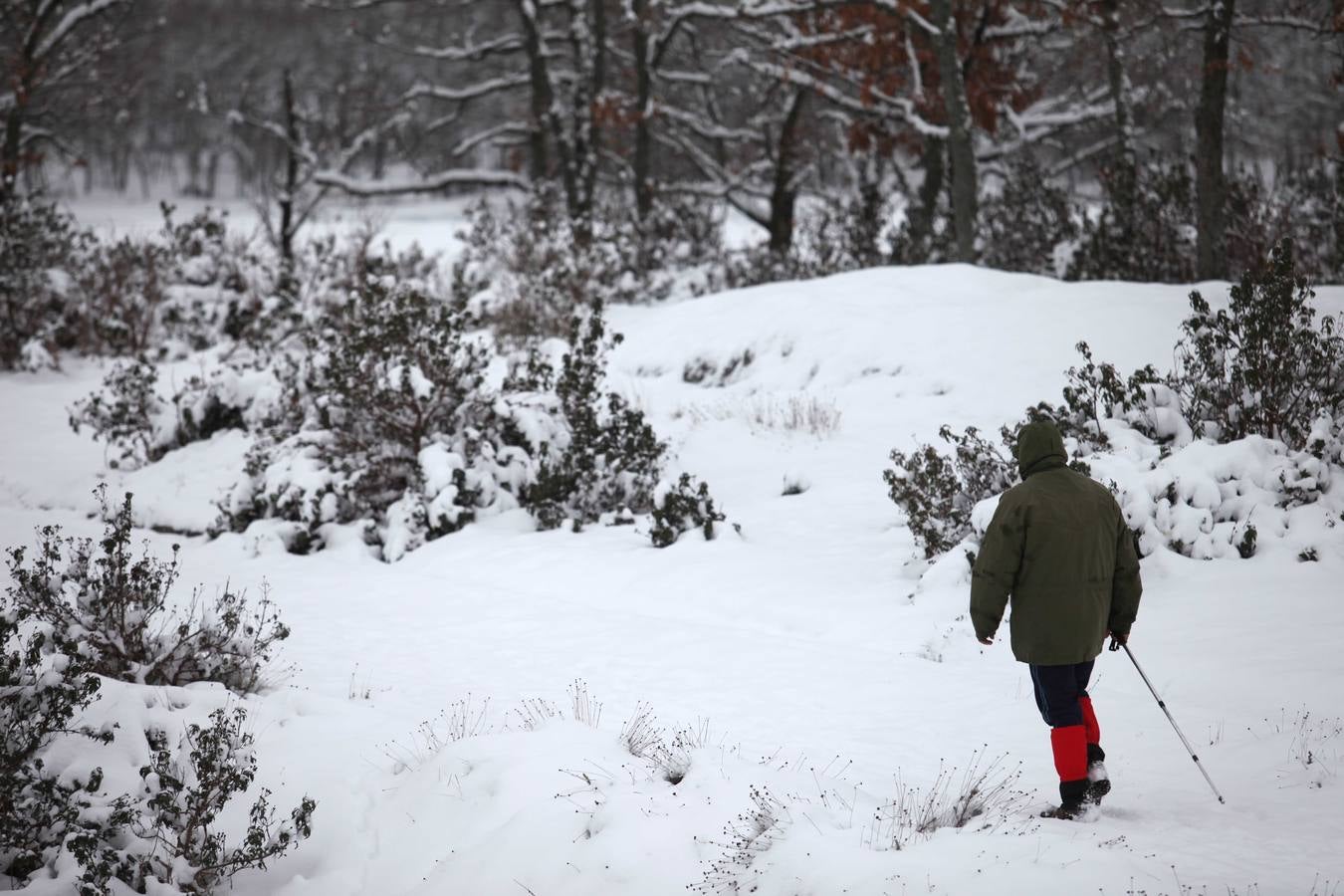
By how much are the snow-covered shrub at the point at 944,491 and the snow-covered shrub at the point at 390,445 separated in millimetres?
3668

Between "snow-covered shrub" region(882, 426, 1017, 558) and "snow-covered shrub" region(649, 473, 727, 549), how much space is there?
5.15ft

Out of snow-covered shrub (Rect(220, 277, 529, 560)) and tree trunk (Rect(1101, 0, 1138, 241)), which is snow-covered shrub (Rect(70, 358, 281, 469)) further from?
tree trunk (Rect(1101, 0, 1138, 241))

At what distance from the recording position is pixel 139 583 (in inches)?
198

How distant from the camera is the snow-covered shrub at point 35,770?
3410mm

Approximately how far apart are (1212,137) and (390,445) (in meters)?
9.22

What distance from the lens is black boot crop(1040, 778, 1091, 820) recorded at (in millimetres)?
3506

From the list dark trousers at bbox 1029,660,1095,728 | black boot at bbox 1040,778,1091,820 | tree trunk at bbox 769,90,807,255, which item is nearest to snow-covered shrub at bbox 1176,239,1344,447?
dark trousers at bbox 1029,660,1095,728

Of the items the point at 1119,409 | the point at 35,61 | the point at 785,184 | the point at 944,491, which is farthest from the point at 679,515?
the point at 35,61

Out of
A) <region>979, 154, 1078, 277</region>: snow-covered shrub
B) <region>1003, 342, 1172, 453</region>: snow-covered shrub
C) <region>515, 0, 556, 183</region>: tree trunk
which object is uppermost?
<region>515, 0, 556, 183</region>: tree trunk

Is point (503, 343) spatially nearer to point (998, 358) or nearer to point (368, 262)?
point (368, 262)

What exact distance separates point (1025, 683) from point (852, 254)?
451 inches

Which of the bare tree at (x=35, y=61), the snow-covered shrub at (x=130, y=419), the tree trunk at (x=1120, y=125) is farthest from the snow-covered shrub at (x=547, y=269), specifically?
the bare tree at (x=35, y=61)

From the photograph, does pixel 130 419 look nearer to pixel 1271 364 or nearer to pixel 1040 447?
pixel 1040 447

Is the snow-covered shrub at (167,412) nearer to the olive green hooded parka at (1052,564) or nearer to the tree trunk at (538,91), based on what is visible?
the tree trunk at (538,91)
